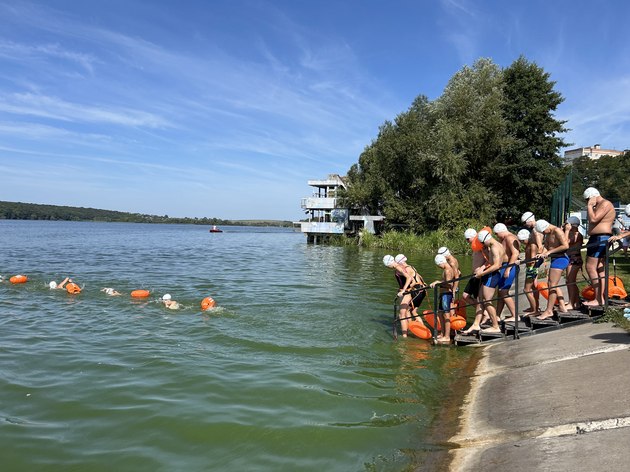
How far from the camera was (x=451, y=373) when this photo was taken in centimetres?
795

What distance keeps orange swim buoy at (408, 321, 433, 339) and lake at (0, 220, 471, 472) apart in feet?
0.65

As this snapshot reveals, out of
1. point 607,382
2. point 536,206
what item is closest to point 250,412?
point 607,382

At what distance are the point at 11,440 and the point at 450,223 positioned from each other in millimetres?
40939

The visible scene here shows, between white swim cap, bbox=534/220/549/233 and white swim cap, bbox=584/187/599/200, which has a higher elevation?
white swim cap, bbox=584/187/599/200

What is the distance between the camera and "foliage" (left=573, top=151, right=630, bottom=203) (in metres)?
76.7

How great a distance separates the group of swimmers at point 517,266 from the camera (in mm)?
8672

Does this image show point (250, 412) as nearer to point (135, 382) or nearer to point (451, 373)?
point (135, 382)

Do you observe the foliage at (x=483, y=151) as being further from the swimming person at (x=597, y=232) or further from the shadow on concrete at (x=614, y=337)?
the shadow on concrete at (x=614, y=337)

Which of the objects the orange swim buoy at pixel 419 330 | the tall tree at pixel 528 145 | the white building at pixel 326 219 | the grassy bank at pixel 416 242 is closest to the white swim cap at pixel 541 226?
the orange swim buoy at pixel 419 330

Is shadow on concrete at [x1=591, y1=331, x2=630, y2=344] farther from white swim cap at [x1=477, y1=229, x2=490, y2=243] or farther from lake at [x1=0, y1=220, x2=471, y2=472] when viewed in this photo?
white swim cap at [x1=477, y1=229, x2=490, y2=243]

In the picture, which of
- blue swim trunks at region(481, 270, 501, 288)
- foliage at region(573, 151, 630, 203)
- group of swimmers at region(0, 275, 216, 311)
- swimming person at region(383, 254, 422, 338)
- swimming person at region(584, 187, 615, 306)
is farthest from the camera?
foliage at region(573, 151, 630, 203)

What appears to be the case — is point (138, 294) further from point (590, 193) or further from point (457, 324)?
point (590, 193)

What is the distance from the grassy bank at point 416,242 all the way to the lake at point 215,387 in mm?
26981

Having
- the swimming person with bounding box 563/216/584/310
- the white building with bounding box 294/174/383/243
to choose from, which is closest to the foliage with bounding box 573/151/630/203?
the white building with bounding box 294/174/383/243
